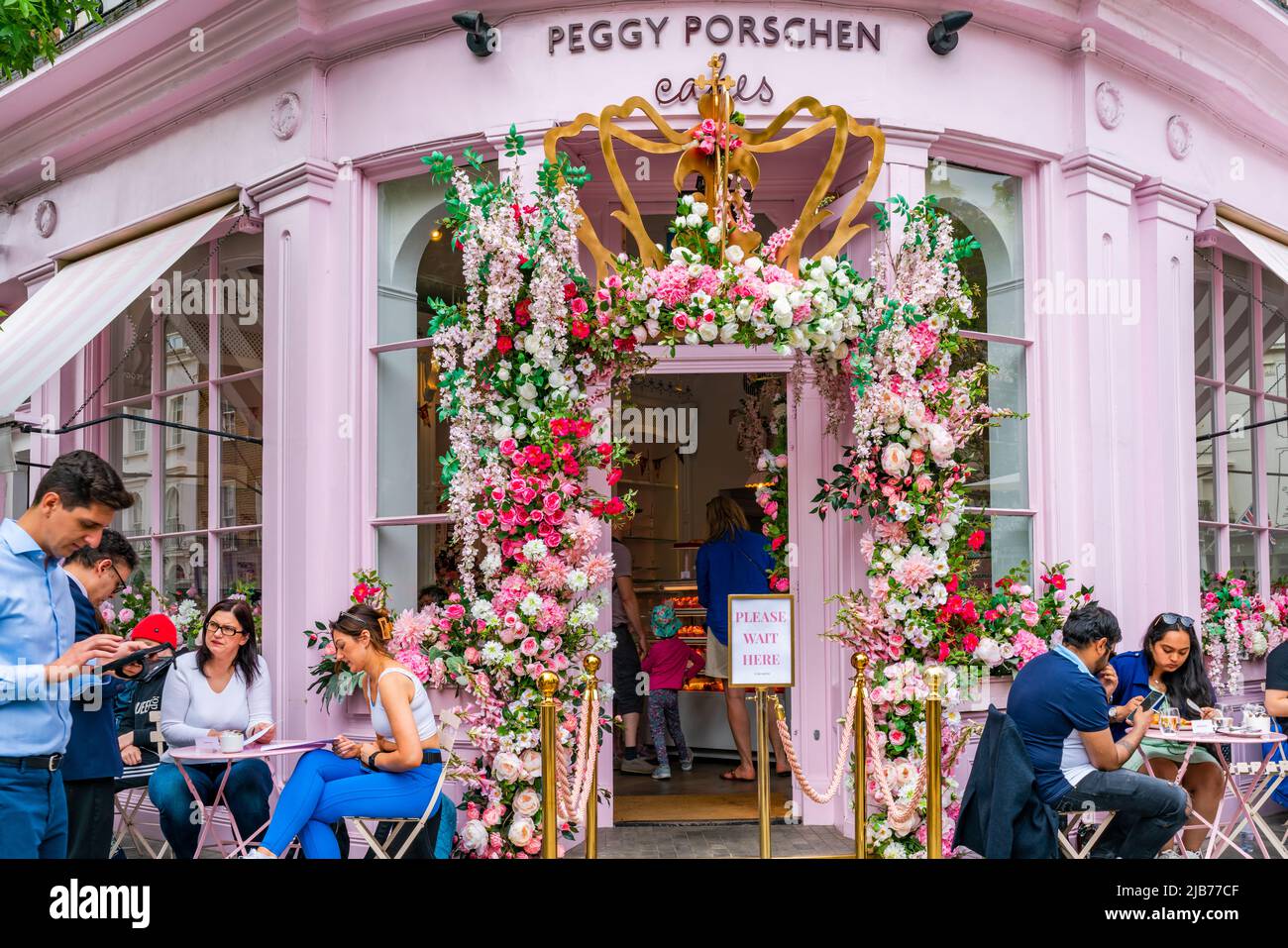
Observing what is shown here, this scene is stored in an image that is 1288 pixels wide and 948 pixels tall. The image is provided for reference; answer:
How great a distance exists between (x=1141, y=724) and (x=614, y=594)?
4.15 meters

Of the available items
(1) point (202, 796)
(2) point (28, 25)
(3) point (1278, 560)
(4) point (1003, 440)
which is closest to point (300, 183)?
(2) point (28, 25)

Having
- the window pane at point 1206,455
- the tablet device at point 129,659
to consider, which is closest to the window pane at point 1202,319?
the window pane at point 1206,455

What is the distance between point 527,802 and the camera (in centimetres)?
607

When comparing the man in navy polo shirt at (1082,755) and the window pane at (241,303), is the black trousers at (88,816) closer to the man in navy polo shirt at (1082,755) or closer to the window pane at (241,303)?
the window pane at (241,303)

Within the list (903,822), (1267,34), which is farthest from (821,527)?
(1267,34)

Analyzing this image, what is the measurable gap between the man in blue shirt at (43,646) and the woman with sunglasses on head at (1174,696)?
4773mm

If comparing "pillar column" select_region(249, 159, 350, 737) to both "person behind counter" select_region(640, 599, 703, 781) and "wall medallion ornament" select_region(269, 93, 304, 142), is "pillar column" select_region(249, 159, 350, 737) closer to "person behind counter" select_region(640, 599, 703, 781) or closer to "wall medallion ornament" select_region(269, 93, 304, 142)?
"wall medallion ornament" select_region(269, 93, 304, 142)

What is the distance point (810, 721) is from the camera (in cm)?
713

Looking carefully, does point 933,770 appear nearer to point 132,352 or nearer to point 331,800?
point 331,800

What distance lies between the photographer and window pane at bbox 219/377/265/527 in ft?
25.0

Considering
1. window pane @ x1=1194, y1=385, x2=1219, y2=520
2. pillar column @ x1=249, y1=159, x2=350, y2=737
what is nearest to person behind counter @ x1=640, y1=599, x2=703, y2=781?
pillar column @ x1=249, y1=159, x2=350, y2=737

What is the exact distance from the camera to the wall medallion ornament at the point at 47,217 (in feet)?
30.1

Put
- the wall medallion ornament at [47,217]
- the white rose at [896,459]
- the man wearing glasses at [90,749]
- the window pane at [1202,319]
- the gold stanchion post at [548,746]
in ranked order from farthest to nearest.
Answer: the wall medallion ornament at [47,217] → the window pane at [1202,319] → the white rose at [896,459] → the gold stanchion post at [548,746] → the man wearing glasses at [90,749]

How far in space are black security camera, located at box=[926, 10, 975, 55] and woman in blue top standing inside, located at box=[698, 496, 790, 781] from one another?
10.4ft
